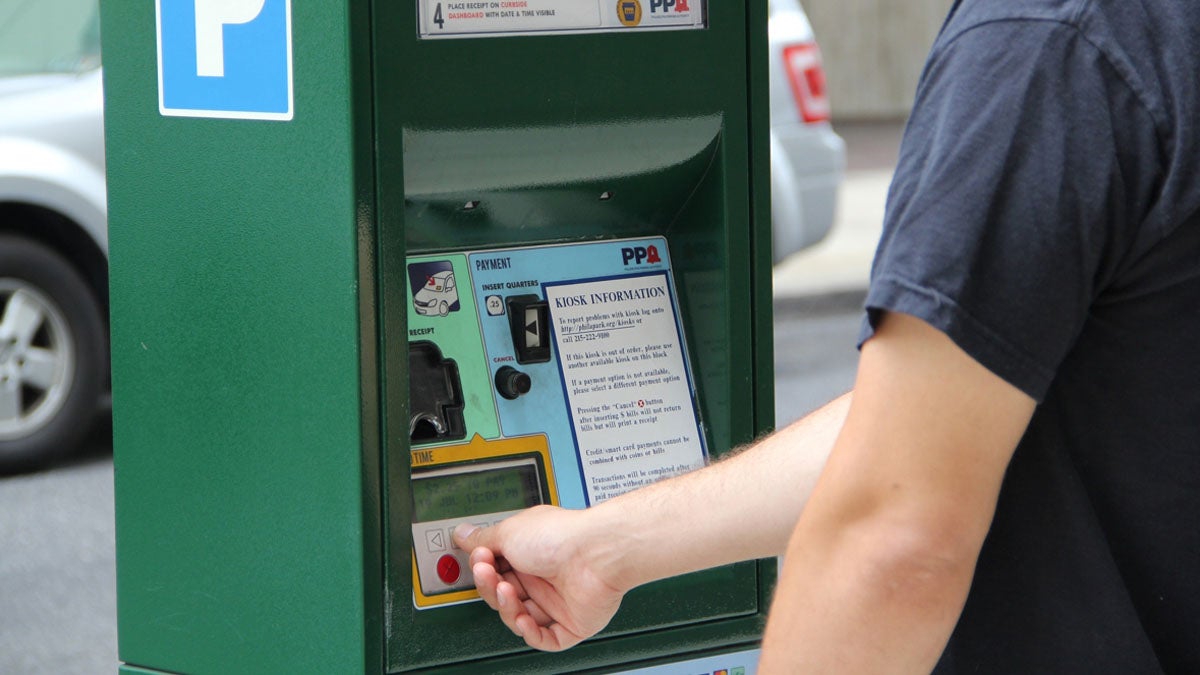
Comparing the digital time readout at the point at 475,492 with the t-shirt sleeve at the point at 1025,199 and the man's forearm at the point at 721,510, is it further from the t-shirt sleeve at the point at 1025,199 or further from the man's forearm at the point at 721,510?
the t-shirt sleeve at the point at 1025,199

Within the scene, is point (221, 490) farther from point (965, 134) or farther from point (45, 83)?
point (45, 83)

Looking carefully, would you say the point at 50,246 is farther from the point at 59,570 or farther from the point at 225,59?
the point at 225,59

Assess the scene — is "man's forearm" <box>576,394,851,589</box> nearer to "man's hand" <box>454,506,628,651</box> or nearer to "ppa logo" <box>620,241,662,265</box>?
"man's hand" <box>454,506,628,651</box>

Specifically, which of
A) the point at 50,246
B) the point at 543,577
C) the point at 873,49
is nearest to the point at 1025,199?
the point at 543,577

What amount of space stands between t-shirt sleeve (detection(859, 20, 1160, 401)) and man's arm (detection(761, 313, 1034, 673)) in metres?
0.03

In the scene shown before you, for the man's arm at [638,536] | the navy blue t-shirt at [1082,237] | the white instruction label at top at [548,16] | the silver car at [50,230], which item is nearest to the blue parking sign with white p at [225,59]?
the white instruction label at top at [548,16]

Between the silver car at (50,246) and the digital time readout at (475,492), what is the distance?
12.9 ft

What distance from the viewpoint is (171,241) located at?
200 centimetres

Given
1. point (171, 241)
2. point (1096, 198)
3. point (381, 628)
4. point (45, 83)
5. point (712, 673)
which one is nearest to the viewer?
point (1096, 198)

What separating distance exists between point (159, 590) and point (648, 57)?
0.86 m

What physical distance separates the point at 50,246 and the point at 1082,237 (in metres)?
5.14

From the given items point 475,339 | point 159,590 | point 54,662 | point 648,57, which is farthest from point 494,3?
point 54,662

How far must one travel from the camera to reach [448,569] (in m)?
1.96

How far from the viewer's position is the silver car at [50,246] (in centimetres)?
562
